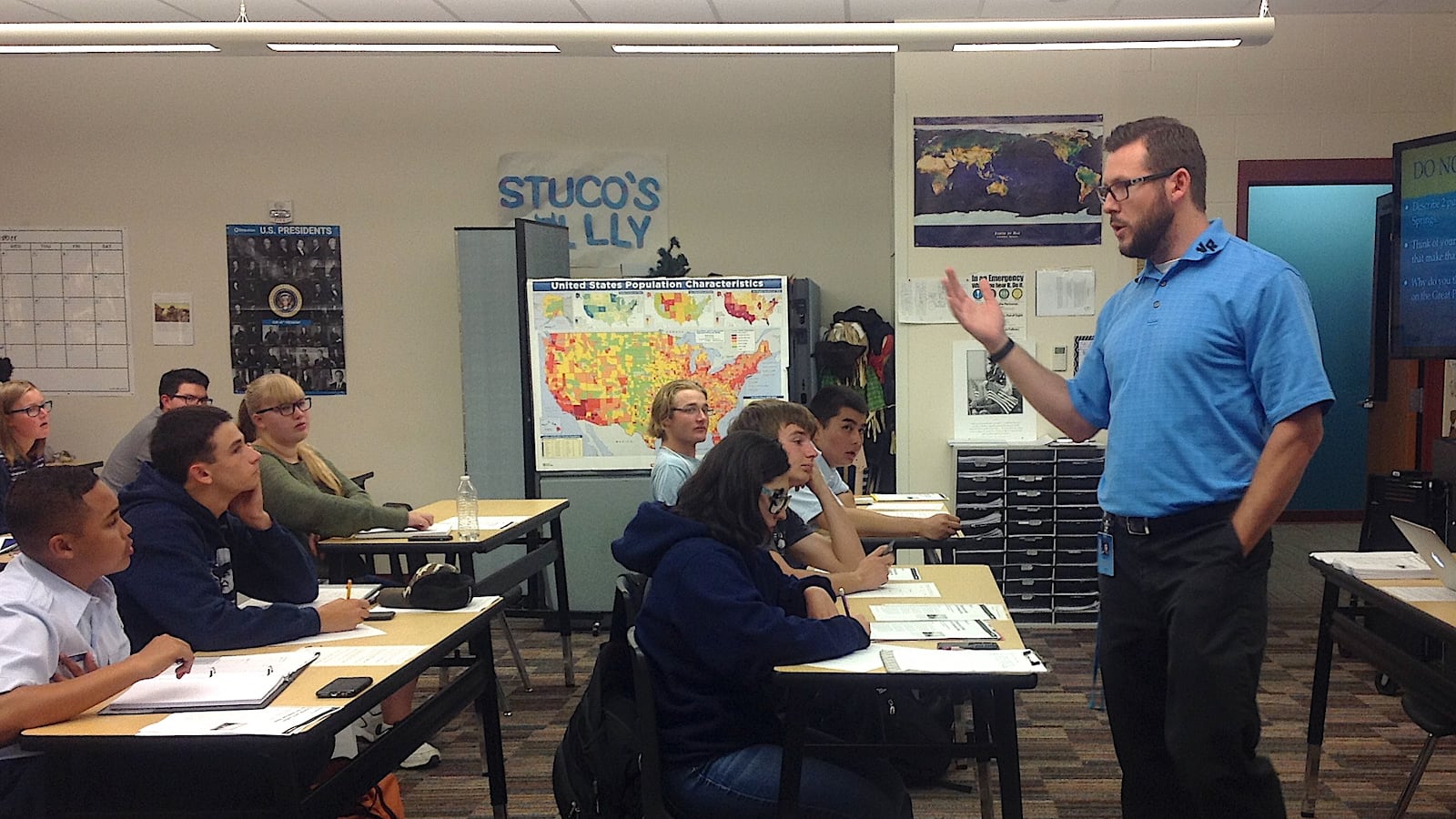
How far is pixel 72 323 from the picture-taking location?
24.0ft

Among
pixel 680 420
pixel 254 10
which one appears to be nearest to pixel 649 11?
pixel 254 10

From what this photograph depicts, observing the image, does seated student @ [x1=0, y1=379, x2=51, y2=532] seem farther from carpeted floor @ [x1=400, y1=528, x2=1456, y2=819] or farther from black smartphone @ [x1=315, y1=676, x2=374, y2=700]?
black smartphone @ [x1=315, y1=676, x2=374, y2=700]

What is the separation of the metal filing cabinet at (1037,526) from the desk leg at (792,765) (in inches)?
139

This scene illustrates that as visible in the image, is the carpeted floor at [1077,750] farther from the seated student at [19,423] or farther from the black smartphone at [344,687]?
the seated student at [19,423]

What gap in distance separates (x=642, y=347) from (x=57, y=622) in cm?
355

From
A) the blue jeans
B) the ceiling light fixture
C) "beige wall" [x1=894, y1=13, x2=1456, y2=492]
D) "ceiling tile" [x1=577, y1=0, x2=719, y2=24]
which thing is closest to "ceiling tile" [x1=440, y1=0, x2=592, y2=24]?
"ceiling tile" [x1=577, y1=0, x2=719, y2=24]

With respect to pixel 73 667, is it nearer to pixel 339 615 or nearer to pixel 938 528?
pixel 339 615

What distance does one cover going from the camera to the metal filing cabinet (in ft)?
A: 18.1

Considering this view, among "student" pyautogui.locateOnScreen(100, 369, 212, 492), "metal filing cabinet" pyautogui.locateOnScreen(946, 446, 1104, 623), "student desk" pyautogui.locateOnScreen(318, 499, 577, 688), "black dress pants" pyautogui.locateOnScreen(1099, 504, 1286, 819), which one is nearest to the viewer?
"black dress pants" pyautogui.locateOnScreen(1099, 504, 1286, 819)

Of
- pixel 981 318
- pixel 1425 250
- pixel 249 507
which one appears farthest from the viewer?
pixel 1425 250

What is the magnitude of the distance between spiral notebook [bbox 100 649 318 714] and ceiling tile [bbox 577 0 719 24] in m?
3.98

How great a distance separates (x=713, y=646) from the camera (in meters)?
2.15

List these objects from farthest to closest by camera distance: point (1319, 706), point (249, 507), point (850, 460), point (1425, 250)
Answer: point (1425, 250)
point (850, 460)
point (1319, 706)
point (249, 507)

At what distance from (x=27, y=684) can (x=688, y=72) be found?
585 cm
